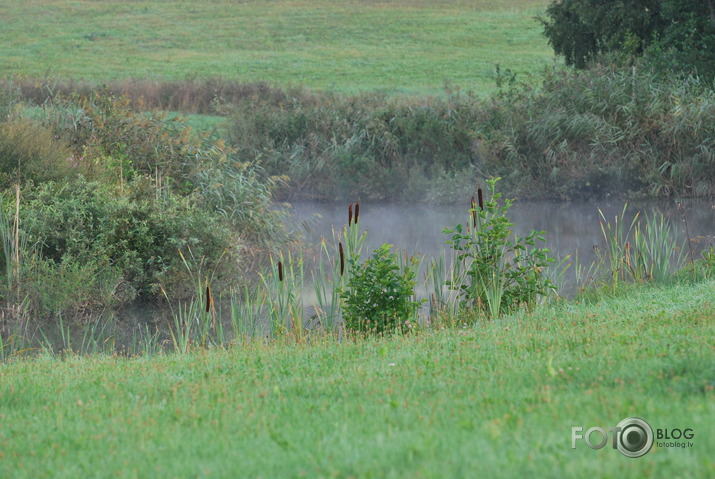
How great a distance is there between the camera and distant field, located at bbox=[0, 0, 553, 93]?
1678 inches

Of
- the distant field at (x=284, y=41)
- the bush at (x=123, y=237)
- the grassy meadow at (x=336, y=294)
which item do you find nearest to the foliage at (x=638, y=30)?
the grassy meadow at (x=336, y=294)

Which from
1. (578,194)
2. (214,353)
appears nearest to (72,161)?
(214,353)

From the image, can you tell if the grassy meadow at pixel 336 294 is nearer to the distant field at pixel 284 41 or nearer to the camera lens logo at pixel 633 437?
the camera lens logo at pixel 633 437

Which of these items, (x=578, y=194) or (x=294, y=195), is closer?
(x=578, y=194)

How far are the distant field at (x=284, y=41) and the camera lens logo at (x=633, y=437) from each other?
3340 centimetres

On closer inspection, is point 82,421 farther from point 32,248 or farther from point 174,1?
point 174,1

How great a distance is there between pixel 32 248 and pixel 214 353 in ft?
16.5

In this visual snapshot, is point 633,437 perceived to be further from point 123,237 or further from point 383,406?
point 123,237

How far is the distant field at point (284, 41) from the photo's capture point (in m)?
42.6

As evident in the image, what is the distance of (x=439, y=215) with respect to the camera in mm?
20484

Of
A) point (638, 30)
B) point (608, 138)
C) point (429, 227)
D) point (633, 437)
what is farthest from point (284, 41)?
point (633, 437)

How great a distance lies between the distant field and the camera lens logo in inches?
1315

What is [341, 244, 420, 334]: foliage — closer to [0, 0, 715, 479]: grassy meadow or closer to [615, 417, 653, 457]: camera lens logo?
[0, 0, 715, 479]: grassy meadow

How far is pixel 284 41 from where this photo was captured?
5247cm
